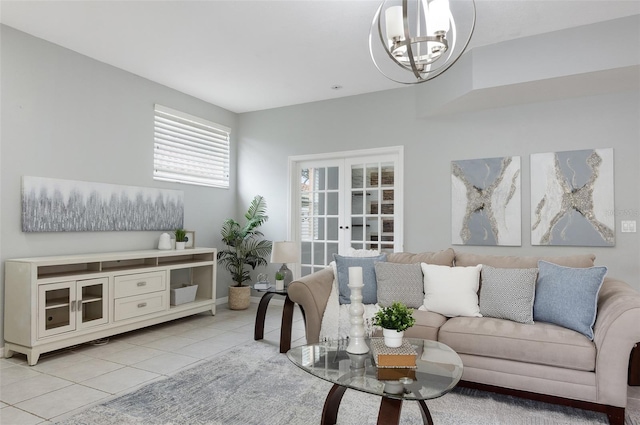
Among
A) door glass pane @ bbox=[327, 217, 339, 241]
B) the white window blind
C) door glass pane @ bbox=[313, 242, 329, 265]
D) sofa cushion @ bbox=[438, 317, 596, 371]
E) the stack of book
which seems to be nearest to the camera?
the stack of book

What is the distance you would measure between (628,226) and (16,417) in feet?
16.1

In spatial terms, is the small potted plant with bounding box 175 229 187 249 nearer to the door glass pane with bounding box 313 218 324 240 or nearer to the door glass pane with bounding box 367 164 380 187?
the door glass pane with bounding box 313 218 324 240

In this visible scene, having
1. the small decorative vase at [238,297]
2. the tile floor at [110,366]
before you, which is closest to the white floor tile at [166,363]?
the tile floor at [110,366]

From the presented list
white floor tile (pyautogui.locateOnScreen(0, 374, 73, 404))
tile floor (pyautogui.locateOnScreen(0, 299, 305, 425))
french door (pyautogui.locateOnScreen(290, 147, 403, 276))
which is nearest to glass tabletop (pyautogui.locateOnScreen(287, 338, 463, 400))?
tile floor (pyautogui.locateOnScreen(0, 299, 305, 425))

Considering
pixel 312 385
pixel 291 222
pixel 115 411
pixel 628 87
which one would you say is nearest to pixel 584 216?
pixel 628 87

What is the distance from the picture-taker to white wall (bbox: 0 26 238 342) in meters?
3.37

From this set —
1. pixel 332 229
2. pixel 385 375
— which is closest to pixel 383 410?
pixel 385 375

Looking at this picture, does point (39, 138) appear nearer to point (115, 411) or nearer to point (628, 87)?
point (115, 411)

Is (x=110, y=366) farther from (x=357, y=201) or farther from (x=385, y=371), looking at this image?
(x=357, y=201)

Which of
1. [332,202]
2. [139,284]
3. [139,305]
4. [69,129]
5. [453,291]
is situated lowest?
[139,305]

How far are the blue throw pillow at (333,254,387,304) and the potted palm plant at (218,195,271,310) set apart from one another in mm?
2163

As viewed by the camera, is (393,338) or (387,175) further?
(387,175)

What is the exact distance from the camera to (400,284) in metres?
3.24

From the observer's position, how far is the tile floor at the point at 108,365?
246cm
